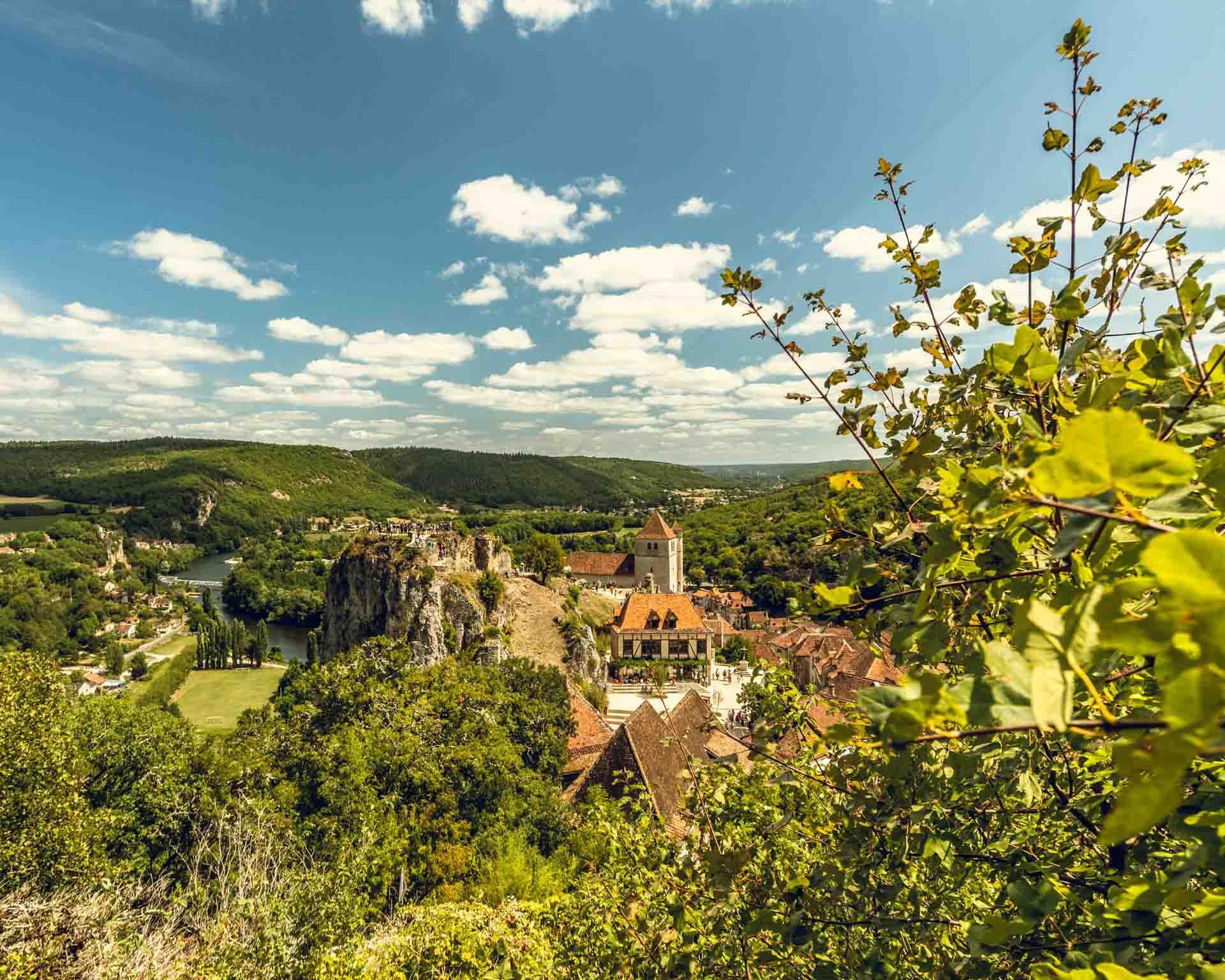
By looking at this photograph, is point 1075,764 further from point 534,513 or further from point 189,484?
point 189,484

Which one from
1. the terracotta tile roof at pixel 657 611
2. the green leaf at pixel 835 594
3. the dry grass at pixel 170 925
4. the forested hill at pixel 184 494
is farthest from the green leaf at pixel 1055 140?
the forested hill at pixel 184 494

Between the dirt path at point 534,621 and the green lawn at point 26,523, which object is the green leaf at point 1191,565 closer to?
the dirt path at point 534,621

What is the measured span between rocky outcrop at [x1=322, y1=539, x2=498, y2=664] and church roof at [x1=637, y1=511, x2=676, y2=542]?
86.6ft

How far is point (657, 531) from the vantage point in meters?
57.4

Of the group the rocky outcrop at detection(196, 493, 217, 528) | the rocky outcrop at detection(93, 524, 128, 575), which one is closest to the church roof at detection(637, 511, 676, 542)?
the rocky outcrop at detection(93, 524, 128, 575)

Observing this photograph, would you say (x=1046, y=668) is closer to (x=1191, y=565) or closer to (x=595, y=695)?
(x=1191, y=565)

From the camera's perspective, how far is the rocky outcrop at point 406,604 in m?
31.6

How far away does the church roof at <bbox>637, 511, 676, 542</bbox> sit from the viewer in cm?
5681

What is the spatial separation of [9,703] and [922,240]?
17501 millimetres

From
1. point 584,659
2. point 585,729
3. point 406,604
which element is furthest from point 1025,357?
point 584,659

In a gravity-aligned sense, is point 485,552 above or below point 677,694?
above

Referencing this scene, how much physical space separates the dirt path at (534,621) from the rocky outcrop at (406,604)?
8.83 ft

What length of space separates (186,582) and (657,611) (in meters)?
119

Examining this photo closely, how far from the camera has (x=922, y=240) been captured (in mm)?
2842
